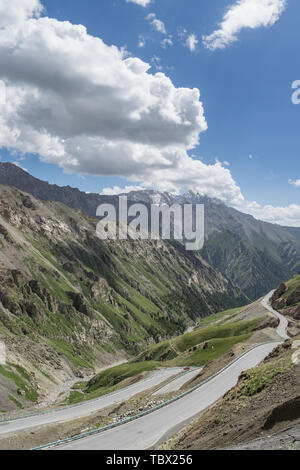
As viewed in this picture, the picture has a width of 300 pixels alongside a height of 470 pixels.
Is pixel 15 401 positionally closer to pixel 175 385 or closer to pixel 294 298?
pixel 175 385

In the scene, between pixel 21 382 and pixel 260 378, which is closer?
pixel 260 378

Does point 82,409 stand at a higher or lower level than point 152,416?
lower

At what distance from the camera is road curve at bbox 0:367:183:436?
195 feet

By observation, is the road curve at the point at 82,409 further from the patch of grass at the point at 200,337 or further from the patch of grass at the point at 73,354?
the patch of grass at the point at 73,354

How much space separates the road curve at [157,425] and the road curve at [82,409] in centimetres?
2927

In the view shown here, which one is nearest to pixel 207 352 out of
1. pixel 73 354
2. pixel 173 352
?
pixel 173 352

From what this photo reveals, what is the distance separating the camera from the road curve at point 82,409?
59.5 meters

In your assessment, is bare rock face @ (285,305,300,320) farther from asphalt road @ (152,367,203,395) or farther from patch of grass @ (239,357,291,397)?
patch of grass @ (239,357,291,397)

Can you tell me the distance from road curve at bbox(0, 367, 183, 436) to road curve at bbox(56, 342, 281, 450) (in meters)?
29.3

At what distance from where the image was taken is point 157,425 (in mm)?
35969

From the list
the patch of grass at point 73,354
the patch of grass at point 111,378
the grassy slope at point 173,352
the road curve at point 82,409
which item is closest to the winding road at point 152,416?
the road curve at point 82,409

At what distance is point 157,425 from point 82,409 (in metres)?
45.5

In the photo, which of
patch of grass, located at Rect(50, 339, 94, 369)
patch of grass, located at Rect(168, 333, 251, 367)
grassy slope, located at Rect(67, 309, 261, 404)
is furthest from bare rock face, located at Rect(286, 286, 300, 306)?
patch of grass, located at Rect(50, 339, 94, 369)
